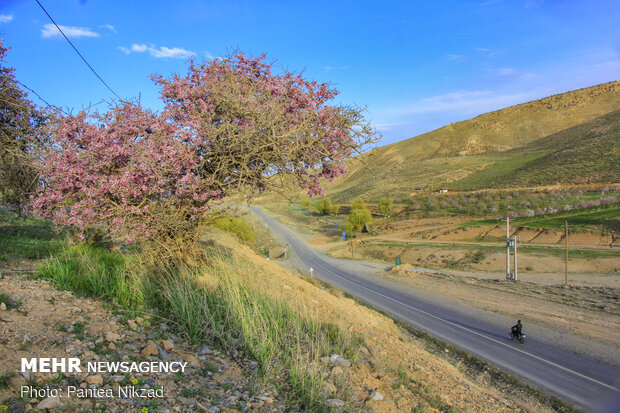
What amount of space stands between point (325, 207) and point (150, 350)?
3244 inches

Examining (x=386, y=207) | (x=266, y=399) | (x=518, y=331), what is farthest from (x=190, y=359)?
(x=386, y=207)

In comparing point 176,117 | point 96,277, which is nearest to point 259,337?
point 96,277

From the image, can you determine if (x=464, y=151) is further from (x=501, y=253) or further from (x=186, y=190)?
(x=186, y=190)

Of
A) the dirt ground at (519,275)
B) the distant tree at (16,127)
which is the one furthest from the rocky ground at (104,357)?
the dirt ground at (519,275)

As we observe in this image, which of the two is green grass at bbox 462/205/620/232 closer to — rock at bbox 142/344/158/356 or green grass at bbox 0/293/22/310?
rock at bbox 142/344/158/356

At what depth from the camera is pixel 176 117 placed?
701 centimetres

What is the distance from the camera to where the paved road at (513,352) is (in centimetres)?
1127

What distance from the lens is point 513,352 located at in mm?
14992

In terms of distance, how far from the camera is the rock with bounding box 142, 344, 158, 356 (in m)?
4.07

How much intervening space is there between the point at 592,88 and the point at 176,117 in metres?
166

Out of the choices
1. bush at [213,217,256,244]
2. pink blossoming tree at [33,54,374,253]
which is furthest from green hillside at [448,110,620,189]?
pink blossoming tree at [33,54,374,253]

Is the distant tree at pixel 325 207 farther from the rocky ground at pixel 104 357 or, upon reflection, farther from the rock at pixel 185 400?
the rock at pixel 185 400

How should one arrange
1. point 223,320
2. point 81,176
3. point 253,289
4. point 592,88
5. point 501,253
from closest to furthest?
point 223,320 < point 81,176 < point 253,289 < point 501,253 < point 592,88

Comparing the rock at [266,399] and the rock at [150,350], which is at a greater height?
the rock at [150,350]
